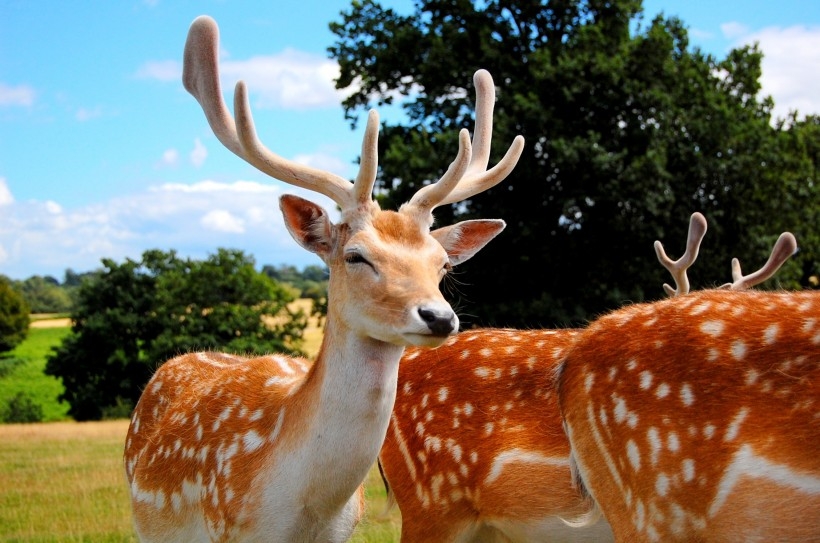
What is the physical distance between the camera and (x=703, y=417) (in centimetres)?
262

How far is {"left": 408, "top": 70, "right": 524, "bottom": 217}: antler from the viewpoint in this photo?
3.59 m

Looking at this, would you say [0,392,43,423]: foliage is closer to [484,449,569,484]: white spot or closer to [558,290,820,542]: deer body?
[484,449,569,484]: white spot

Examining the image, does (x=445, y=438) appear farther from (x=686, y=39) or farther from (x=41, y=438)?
(x=686, y=39)

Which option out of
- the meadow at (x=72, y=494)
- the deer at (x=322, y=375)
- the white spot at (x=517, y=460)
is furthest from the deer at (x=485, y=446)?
the meadow at (x=72, y=494)

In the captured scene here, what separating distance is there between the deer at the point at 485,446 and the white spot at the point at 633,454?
61 centimetres

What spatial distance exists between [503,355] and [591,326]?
2.60 feet

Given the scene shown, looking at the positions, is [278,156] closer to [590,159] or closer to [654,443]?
[654,443]

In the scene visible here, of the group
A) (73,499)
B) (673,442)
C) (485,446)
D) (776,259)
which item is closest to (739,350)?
(673,442)

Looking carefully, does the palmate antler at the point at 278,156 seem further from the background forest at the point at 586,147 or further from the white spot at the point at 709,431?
the background forest at the point at 586,147

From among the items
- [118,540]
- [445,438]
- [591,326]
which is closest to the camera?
[591,326]

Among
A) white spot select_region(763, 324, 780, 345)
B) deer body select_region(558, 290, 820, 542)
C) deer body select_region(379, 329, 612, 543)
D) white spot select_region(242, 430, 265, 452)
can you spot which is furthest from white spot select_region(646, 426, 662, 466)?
white spot select_region(242, 430, 265, 452)

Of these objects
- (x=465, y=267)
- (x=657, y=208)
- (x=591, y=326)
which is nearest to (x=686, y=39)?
(x=657, y=208)

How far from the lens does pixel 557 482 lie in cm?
352

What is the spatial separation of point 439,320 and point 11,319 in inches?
2187
